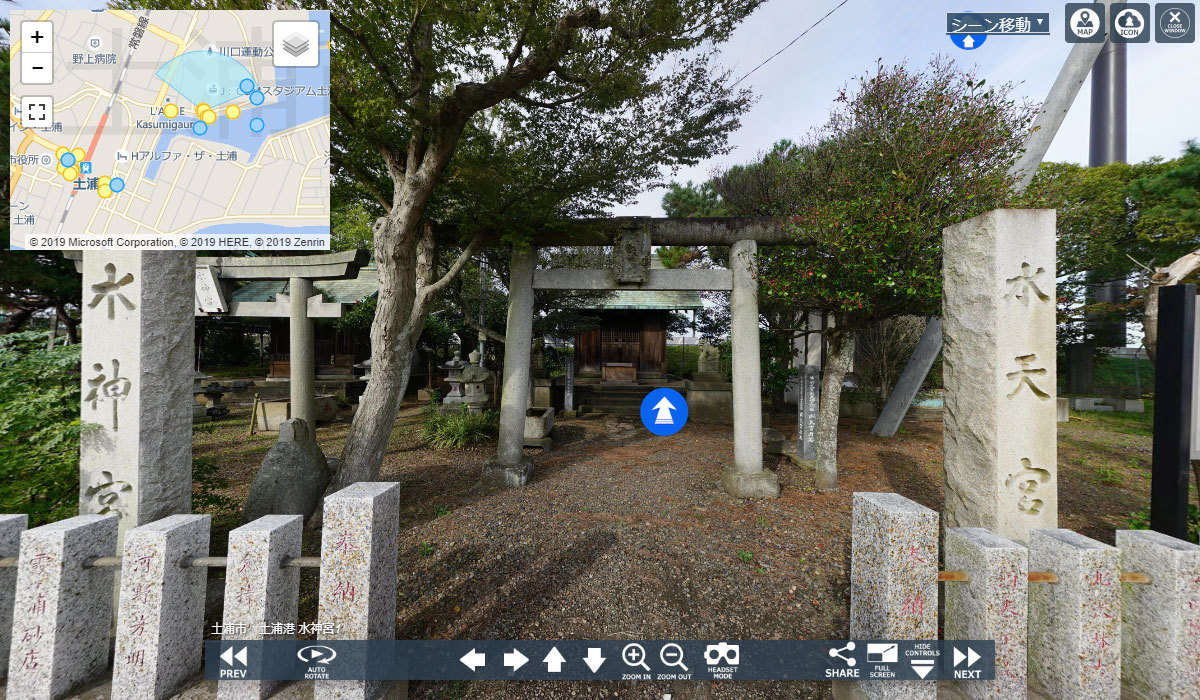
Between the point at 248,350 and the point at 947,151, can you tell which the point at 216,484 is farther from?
the point at 248,350

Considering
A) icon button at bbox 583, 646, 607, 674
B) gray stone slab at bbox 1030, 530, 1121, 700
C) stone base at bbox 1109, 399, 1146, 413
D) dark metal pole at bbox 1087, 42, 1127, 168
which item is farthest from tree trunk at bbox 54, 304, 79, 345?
dark metal pole at bbox 1087, 42, 1127, 168

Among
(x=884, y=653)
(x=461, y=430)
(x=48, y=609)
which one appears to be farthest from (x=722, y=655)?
(x=461, y=430)

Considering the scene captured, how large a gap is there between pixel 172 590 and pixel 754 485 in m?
5.50

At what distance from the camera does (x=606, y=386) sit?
1341 cm

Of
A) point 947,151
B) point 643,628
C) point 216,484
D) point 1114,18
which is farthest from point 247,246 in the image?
point 1114,18

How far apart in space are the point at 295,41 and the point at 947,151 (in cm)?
582

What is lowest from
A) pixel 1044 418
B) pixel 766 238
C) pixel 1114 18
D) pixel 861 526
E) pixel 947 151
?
pixel 861 526

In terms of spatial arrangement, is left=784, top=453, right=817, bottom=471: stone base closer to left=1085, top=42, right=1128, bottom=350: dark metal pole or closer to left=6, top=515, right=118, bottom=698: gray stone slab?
left=6, top=515, right=118, bottom=698: gray stone slab

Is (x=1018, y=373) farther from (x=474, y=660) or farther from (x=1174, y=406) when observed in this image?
(x=474, y=660)

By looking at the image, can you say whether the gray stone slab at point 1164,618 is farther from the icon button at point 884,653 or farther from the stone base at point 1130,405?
the stone base at point 1130,405

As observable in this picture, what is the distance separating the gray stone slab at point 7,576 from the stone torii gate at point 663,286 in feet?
12.8

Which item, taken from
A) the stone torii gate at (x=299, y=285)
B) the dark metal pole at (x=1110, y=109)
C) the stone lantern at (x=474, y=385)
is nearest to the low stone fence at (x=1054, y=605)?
the stone torii gate at (x=299, y=285)

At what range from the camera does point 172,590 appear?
6.52 ft

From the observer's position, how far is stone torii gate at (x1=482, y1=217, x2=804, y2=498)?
5566 millimetres
